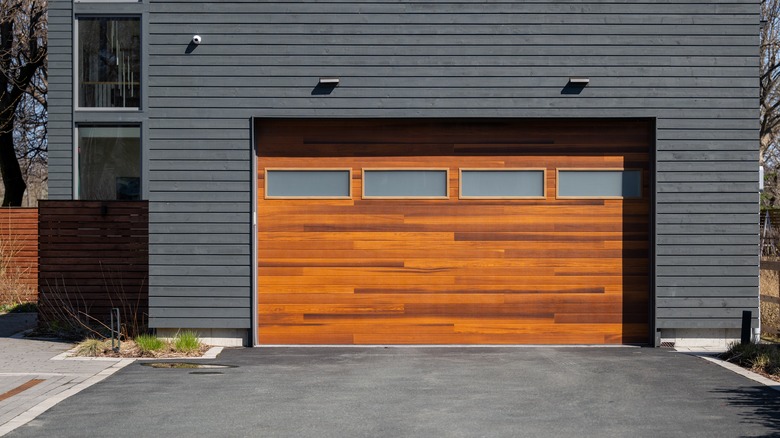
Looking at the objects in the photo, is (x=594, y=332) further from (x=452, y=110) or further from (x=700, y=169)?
(x=452, y=110)

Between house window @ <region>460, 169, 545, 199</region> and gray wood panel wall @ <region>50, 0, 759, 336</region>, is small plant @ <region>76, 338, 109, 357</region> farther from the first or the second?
house window @ <region>460, 169, 545, 199</region>

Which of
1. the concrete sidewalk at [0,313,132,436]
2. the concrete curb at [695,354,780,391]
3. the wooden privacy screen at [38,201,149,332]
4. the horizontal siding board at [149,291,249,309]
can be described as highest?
the wooden privacy screen at [38,201,149,332]

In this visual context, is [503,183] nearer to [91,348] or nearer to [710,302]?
[710,302]

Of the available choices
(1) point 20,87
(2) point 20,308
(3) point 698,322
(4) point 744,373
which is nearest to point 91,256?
(2) point 20,308

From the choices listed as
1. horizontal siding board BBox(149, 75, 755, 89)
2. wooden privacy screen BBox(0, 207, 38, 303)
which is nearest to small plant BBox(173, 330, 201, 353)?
horizontal siding board BBox(149, 75, 755, 89)

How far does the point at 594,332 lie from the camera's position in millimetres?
12586

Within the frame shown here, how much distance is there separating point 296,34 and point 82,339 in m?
4.90

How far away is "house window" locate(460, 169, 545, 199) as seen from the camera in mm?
12602

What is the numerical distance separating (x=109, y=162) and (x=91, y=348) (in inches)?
135

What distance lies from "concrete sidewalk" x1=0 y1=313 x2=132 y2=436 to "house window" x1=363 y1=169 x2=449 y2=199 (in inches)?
146

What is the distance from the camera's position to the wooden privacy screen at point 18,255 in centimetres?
1845

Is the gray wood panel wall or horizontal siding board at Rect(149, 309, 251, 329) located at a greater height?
the gray wood panel wall

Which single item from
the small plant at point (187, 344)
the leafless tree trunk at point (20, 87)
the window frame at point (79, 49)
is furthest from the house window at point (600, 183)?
the leafless tree trunk at point (20, 87)

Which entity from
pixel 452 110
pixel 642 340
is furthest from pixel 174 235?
pixel 642 340
